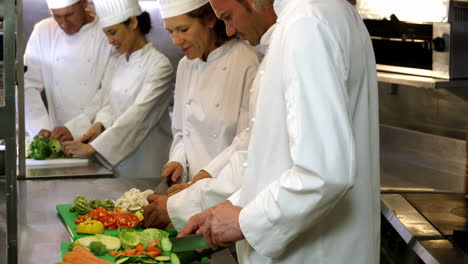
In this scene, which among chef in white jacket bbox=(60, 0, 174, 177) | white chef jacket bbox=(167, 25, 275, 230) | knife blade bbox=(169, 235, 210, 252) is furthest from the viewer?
chef in white jacket bbox=(60, 0, 174, 177)

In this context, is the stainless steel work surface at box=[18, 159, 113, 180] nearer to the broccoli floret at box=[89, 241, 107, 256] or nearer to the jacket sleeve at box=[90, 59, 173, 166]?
the jacket sleeve at box=[90, 59, 173, 166]

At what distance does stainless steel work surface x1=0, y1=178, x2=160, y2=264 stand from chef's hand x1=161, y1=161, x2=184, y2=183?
17 centimetres

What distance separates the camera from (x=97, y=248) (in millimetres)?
2084

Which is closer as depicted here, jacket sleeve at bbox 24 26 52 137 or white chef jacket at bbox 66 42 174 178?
white chef jacket at bbox 66 42 174 178

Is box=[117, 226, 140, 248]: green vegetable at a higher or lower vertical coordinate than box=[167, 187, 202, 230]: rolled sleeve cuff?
lower

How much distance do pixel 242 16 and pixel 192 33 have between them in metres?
0.86

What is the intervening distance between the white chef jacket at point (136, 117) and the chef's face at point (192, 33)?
3.31 ft

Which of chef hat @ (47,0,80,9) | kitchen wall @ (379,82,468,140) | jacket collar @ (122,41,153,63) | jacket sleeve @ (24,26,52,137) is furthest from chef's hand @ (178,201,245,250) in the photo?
jacket sleeve @ (24,26,52,137)

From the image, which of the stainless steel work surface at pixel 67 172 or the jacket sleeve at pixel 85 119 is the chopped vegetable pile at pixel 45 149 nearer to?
the stainless steel work surface at pixel 67 172

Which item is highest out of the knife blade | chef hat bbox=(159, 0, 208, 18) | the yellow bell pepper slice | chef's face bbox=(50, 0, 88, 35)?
chef hat bbox=(159, 0, 208, 18)

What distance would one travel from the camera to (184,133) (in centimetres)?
311

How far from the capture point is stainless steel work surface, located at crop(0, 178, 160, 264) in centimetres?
218

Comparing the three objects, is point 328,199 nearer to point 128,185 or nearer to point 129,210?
point 129,210

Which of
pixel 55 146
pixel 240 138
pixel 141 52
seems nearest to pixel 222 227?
pixel 240 138
